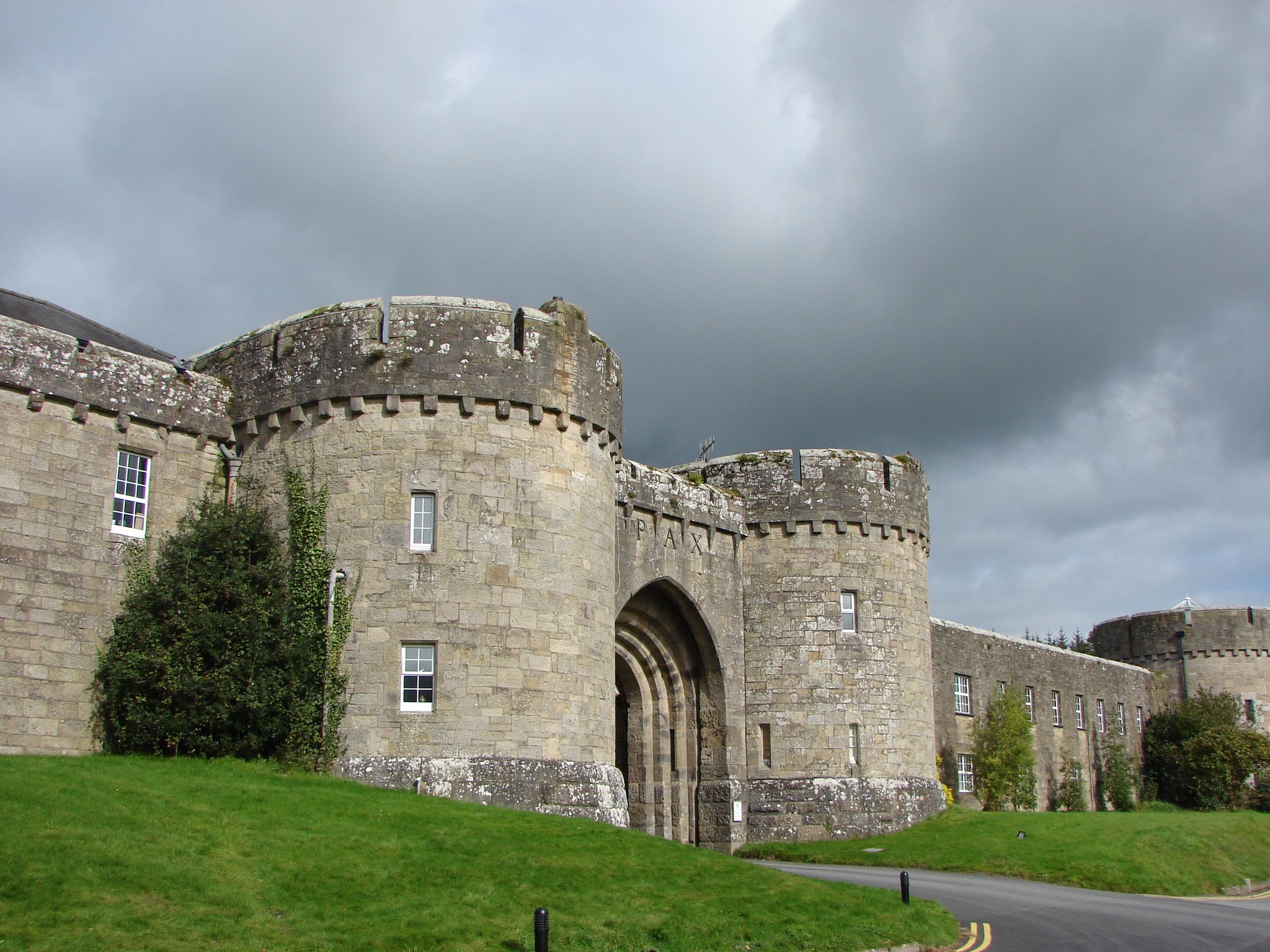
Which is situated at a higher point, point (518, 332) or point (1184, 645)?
point (518, 332)

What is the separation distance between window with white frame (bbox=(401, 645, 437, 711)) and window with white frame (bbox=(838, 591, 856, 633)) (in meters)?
11.3

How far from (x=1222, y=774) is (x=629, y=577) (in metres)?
26.3

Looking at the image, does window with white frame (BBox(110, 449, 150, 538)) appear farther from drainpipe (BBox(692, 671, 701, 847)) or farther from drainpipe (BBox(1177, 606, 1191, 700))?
drainpipe (BBox(1177, 606, 1191, 700))

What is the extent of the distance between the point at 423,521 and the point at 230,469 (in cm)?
345

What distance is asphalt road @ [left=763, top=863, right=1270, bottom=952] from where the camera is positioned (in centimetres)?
1450

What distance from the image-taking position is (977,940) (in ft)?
47.1

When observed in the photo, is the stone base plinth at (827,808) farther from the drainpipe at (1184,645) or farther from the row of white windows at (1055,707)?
the drainpipe at (1184,645)

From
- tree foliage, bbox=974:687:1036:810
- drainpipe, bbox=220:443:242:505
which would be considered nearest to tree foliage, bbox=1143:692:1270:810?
tree foliage, bbox=974:687:1036:810

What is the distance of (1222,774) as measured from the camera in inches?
1597

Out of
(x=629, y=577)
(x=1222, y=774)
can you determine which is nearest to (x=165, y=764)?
(x=629, y=577)

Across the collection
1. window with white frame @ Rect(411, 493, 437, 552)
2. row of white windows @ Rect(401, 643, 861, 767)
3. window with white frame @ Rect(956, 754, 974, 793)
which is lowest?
window with white frame @ Rect(956, 754, 974, 793)

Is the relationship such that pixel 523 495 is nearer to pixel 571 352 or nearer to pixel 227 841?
pixel 571 352

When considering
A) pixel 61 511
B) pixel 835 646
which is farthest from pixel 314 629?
pixel 835 646

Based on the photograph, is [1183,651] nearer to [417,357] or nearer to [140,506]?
[417,357]
